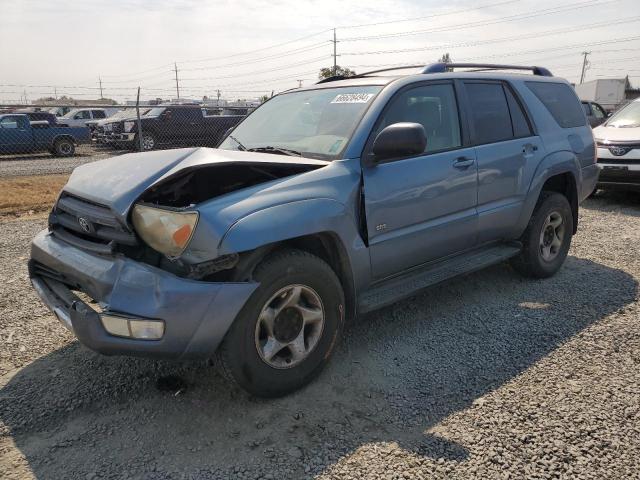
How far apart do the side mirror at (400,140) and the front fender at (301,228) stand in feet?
1.47

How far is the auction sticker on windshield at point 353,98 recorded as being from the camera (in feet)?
11.6

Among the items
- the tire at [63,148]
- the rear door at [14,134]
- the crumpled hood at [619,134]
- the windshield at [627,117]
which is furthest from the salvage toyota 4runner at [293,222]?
the rear door at [14,134]

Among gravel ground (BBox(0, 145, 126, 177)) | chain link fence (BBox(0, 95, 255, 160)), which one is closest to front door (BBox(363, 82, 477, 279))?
gravel ground (BBox(0, 145, 126, 177))

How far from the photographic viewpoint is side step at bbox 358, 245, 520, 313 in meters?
3.32

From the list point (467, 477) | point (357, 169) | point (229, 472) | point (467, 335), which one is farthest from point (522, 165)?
point (229, 472)

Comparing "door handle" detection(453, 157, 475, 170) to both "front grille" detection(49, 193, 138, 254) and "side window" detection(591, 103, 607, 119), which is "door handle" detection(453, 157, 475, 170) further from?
"side window" detection(591, 103, 607, 119)

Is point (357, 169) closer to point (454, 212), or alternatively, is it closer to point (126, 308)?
point (454, 212)

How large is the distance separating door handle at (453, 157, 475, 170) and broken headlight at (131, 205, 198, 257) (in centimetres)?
208

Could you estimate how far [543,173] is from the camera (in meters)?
4.54

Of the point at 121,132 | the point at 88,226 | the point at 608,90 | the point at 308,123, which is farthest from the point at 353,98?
the point at 608,90

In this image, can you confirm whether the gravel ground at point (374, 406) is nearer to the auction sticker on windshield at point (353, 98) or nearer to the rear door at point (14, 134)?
the auction sticker on windshield at point (353, 98)

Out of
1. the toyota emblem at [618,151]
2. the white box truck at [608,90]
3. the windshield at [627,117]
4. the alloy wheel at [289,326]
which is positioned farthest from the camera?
Result: the white box truck at [608,90]

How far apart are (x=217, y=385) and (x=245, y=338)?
1.94ft

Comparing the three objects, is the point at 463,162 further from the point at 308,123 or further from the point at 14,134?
the point at 14,134
